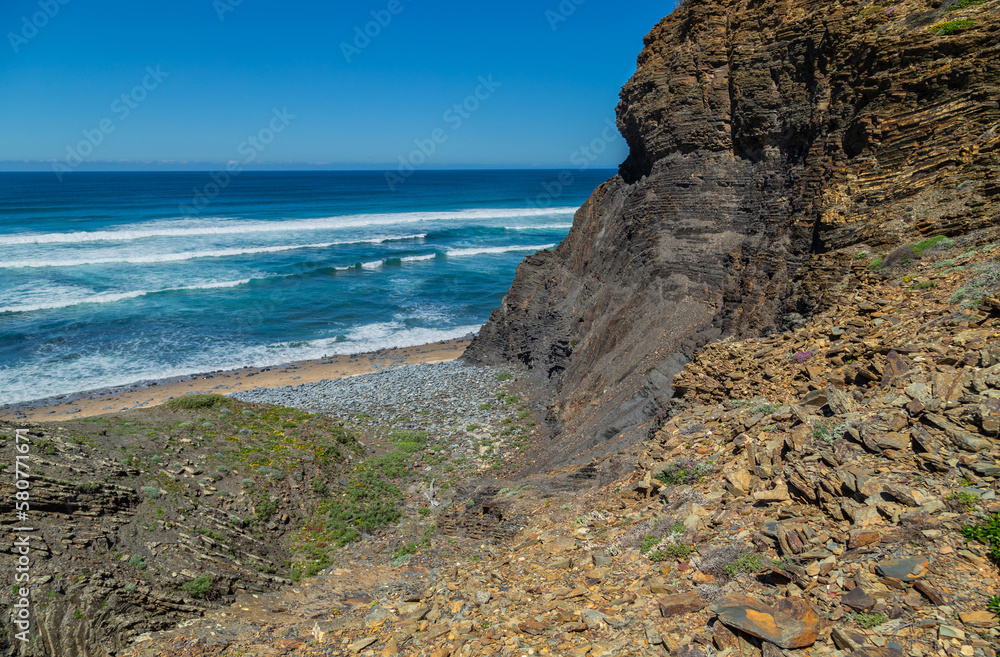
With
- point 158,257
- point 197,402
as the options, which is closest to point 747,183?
point 197,402

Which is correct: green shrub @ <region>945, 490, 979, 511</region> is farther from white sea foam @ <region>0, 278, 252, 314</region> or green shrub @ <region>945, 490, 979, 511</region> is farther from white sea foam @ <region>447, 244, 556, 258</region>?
white sea foam @ <region>447, 244, 556, 258</region>

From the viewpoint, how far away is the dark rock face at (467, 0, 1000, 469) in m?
11.2

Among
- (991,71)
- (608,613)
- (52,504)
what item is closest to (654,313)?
(991,71)

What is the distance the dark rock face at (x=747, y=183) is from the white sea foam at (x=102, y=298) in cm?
3249

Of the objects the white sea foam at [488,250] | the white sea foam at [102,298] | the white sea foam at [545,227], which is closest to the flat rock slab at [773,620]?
the white sea foam at [102,298]

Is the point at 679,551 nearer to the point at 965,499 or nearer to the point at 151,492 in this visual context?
the point at 965,499

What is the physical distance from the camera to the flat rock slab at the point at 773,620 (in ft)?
17.5

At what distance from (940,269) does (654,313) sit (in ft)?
27.3

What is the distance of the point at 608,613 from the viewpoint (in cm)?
682

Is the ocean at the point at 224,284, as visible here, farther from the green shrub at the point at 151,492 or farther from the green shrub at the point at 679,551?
the green shrub at the point at 679,551

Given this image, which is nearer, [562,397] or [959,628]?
[959,628]

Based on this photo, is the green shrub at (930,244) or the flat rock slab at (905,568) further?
the green shrub at (930,244)

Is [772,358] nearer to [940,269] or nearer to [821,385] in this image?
[821,385]

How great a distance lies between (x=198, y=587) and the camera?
967cm
